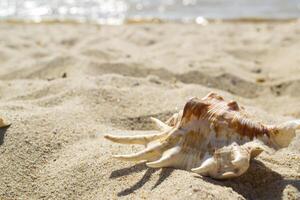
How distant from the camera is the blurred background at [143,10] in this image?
7.85 m

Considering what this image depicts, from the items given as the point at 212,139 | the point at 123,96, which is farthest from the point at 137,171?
the point at 123,96

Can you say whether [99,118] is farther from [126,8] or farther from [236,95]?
[126,8]

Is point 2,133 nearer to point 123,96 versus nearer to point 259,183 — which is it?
point 123,96

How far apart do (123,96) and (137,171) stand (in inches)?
44.2

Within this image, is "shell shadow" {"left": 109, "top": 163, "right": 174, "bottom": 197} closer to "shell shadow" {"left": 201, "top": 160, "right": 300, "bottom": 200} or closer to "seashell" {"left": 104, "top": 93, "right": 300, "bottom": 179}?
"seashell" {"left": 104, "top": 93, "right": 300, "bottom": 179}

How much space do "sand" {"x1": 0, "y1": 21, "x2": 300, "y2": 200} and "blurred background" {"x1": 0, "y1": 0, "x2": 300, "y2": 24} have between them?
4.86 feet

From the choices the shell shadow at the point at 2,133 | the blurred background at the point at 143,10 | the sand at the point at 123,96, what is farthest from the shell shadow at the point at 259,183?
the blurred background at the point at 143,10

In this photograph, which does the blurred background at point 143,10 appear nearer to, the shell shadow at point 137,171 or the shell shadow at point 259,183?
the shell shadow at point 137,171

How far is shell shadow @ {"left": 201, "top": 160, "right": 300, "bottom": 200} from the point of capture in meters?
1.95

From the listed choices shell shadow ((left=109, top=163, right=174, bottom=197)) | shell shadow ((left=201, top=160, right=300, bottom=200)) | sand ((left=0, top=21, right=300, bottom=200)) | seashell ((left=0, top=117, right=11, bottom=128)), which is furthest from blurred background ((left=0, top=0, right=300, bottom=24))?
shell shadow ((left=201, top=160, right=300, bottom=200))

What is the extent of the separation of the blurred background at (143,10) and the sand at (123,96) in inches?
58.4

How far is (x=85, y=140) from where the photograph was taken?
8.29ft

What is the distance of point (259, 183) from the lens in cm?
203

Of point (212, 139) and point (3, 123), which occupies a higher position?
point (212, 139)
